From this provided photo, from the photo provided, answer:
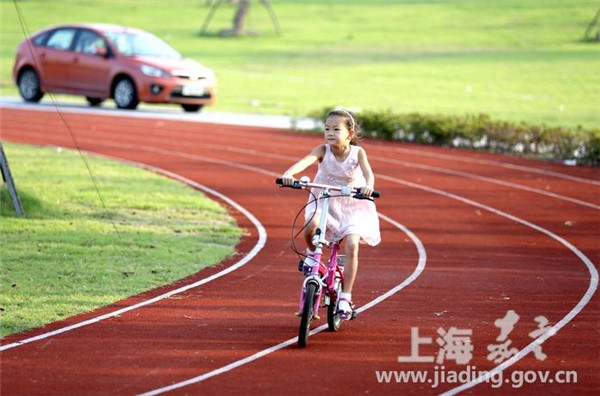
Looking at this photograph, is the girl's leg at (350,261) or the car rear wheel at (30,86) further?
the car rear wheel at (30,86)

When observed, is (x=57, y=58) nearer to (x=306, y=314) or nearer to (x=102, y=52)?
(x=102, y=52)

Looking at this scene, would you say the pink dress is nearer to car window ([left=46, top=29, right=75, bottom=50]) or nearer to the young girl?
the young girl

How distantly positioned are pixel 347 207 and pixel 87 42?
2158 centimetres

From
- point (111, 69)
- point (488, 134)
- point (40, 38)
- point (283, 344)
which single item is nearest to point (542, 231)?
point (283, 344)

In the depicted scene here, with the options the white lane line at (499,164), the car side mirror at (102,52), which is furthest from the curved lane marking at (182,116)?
the car side mirror at (102,52)

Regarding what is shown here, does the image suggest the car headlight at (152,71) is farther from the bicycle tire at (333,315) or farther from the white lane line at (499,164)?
the bicycle tire at (333,315)

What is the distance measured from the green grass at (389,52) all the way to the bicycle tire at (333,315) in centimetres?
1903

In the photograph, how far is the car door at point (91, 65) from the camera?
96.2 feet

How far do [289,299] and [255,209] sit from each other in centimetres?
551

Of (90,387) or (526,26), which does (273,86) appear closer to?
(526,26)

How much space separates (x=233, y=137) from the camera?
2444cm

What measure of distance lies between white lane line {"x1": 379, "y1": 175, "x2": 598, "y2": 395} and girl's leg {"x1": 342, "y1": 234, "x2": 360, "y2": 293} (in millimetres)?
1270

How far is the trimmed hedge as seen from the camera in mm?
22047

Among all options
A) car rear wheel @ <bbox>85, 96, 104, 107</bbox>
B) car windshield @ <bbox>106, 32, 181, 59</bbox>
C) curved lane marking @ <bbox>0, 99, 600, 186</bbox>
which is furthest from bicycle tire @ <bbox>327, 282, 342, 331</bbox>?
car rear wheel @ <bbox>85, 96, 104, 107</bbox>
